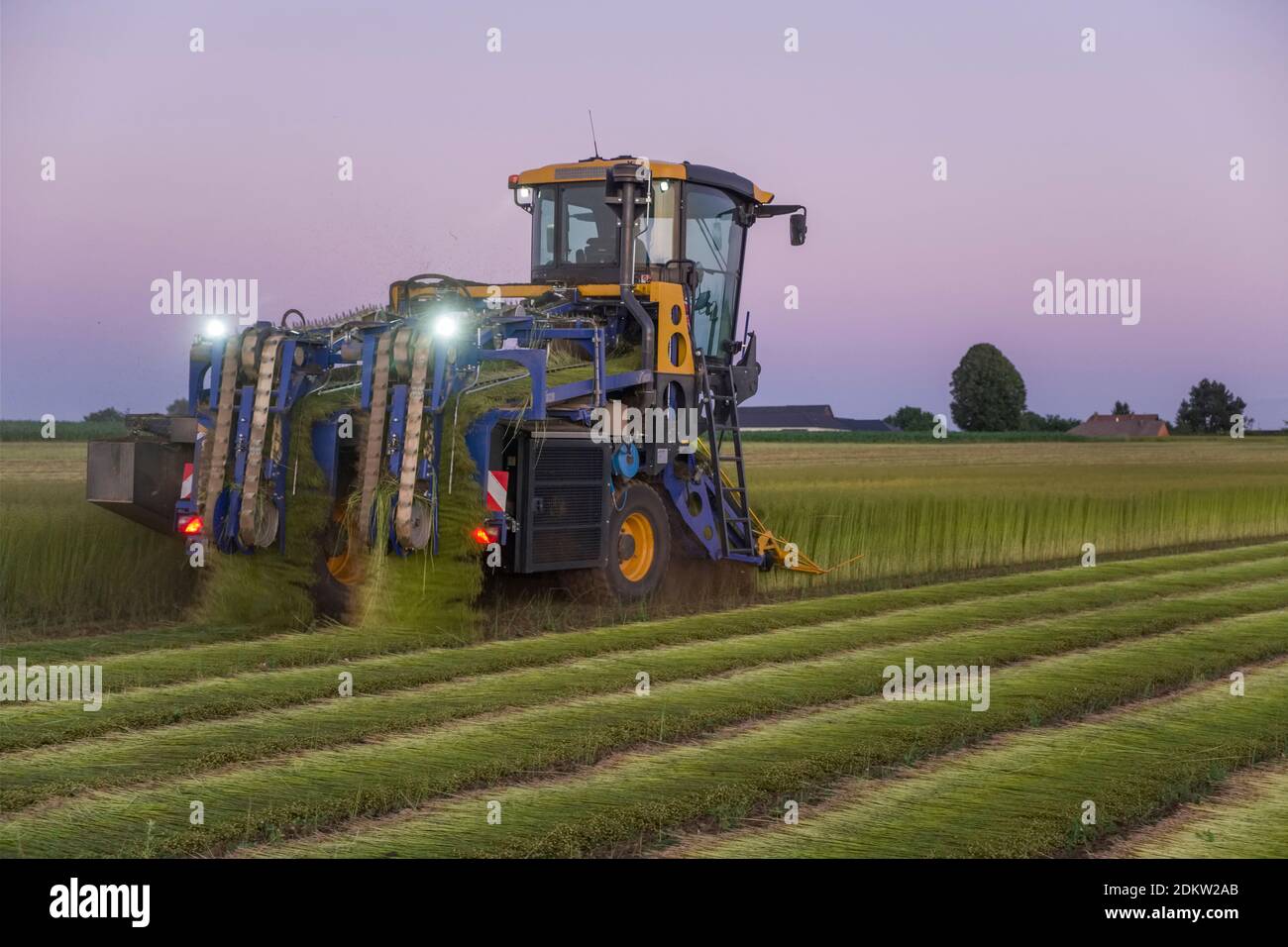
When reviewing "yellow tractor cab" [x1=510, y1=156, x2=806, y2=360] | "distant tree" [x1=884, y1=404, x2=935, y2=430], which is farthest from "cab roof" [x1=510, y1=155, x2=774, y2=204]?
"distant tree" [x1=884, y1=404, x2=935, y2=430]

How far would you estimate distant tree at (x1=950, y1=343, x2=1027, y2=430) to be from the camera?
292ft

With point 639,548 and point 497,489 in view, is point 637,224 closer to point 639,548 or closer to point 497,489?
point 639,548

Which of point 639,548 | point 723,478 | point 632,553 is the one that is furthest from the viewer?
point 723,478

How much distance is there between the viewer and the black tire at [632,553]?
1156cm

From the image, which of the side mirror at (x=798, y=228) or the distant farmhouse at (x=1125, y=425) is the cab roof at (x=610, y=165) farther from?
the distant farmhouse at (x=1125, y=425)

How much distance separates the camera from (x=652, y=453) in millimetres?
12117

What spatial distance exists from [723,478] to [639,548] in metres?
1.79

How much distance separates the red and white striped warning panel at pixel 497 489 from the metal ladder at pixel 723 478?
10.00 ft

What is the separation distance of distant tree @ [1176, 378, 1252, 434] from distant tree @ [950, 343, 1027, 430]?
421 inches

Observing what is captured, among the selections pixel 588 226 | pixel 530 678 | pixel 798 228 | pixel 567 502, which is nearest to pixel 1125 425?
pixel 798 228

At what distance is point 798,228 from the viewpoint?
13.7 metres

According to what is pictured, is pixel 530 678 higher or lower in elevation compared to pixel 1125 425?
lower

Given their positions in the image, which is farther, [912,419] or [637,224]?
[912,419]
